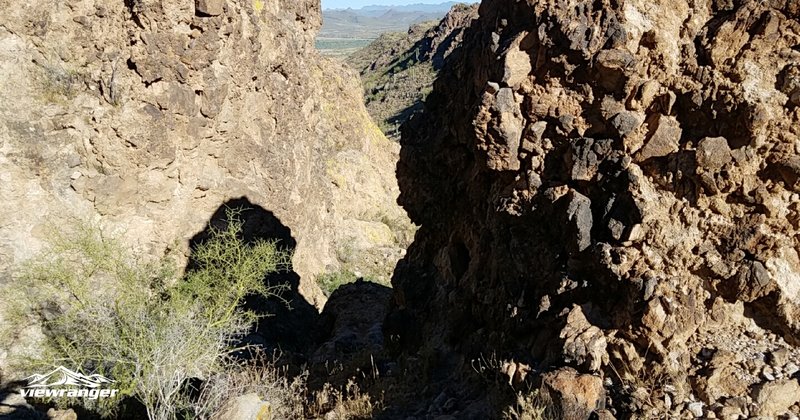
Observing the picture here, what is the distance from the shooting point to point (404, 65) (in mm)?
75312

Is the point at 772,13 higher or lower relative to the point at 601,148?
higher

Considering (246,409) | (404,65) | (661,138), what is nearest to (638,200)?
(661,138)

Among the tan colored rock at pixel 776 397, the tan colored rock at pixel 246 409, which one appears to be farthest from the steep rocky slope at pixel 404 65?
the tan colored rock at pixel 776 397

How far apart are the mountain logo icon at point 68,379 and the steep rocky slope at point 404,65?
117 feet

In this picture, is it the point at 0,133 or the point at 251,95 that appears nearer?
the point at 0,133

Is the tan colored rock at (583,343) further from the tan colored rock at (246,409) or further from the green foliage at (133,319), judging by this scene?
the green foliage at (133,319)

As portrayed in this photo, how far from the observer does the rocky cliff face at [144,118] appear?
9688 millimetres

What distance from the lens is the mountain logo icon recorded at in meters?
6.88

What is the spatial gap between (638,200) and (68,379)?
25.0ft

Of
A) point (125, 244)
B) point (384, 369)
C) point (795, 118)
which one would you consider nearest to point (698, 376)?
point (795, 118)

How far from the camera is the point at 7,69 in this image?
956cm

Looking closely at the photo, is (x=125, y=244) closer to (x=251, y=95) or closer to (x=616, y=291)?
(x=251, y=95)

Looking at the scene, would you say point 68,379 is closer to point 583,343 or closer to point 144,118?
point 144,118

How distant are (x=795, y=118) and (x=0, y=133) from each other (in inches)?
476
